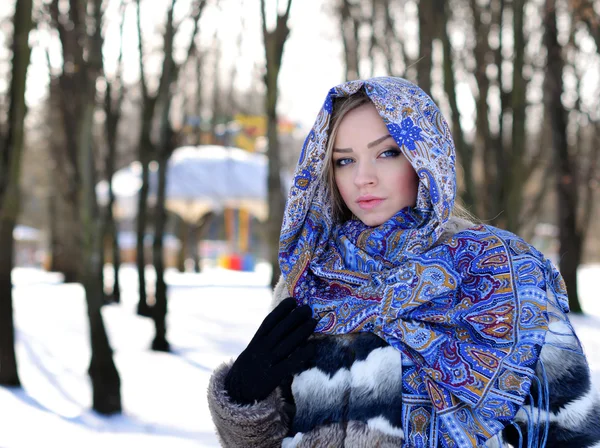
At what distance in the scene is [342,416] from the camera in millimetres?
1880

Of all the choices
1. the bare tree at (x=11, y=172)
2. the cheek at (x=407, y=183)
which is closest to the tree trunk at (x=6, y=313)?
the bare tree at (x=11, y=172)

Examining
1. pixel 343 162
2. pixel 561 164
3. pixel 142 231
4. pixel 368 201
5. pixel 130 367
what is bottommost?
pixel 130 367

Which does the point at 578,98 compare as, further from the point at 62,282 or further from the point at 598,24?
the point at 62,282

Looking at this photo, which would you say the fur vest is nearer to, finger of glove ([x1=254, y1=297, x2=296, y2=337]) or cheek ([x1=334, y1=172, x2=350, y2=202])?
finger of glove ([x1=254, y1=297, x2=296, y2=337])

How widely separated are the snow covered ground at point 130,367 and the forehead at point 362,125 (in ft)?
11.7

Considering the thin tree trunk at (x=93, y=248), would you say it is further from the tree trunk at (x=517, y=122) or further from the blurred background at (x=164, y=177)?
the tree trunk at (x=517, y=122)

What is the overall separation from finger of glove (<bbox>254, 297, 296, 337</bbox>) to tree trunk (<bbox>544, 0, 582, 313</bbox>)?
298 inches

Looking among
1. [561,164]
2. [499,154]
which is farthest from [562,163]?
[499,154]

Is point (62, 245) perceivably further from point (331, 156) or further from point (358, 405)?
point (358, 405)

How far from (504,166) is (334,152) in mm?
5871

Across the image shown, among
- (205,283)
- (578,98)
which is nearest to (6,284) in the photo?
(578,98)

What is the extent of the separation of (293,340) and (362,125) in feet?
1.89

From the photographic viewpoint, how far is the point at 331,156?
207 cm

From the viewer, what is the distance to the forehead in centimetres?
198
